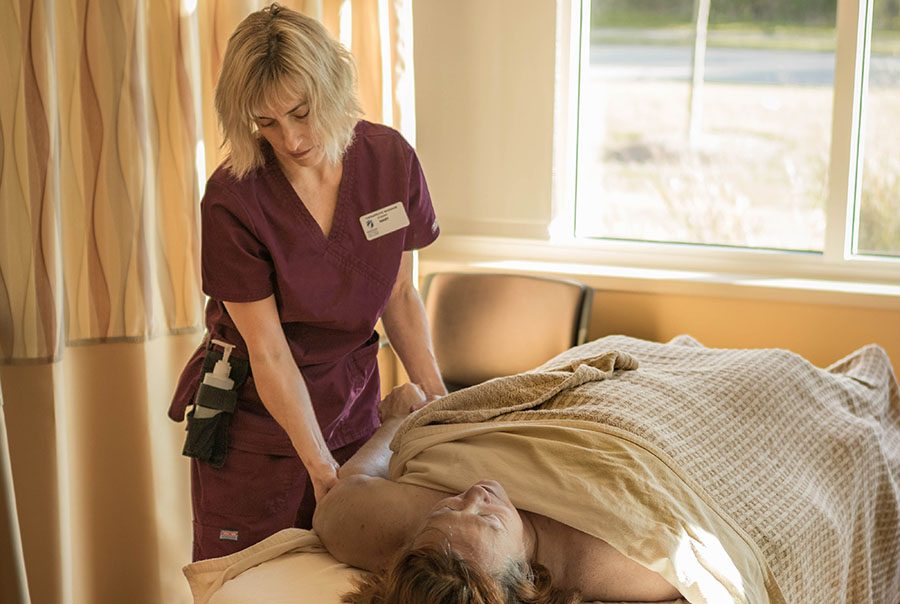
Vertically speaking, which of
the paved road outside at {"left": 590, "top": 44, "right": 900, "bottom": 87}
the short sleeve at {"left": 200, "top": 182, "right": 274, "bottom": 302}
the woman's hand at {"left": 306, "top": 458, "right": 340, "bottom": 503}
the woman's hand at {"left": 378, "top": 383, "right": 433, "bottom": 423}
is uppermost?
the paved road outside at {"left": 590, "top": 44, "right": 900, "bottom": 87}

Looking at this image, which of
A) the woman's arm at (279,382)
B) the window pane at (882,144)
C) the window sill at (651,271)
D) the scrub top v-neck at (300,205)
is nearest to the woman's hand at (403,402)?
the woman's arm at (279,382)

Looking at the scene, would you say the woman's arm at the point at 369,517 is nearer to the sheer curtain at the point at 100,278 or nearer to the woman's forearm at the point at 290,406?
the woman's forearm at the point at 290,406

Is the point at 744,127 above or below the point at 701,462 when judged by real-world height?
above

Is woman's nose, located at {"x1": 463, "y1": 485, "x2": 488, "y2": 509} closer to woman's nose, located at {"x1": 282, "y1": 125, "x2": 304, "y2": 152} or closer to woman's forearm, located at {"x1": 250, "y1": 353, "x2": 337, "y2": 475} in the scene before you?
woman's forearm, located at {"x1": 250, "y1": 353, "x2": 337, "y2": 475}

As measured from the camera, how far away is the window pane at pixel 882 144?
115 inches

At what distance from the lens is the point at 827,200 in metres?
3.03

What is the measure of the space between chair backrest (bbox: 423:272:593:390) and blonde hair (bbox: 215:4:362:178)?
125cm

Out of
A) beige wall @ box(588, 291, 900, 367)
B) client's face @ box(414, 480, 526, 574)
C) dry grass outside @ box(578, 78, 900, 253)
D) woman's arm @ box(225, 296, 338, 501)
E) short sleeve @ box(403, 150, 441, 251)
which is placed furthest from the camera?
dry grass outside @ box(578, 78, 900, 253)

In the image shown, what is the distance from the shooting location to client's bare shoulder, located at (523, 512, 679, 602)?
1560 millimetres

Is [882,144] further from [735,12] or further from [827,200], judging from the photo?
[735,12]

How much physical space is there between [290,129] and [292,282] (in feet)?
0.92

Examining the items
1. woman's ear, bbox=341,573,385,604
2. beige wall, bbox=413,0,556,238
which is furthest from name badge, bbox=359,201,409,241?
beige wall, bbox=413,0,556,238

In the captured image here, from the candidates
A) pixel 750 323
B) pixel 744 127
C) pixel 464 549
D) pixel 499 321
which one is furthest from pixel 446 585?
pixel 744 127

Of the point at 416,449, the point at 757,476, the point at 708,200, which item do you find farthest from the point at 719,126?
the point at 416,449
